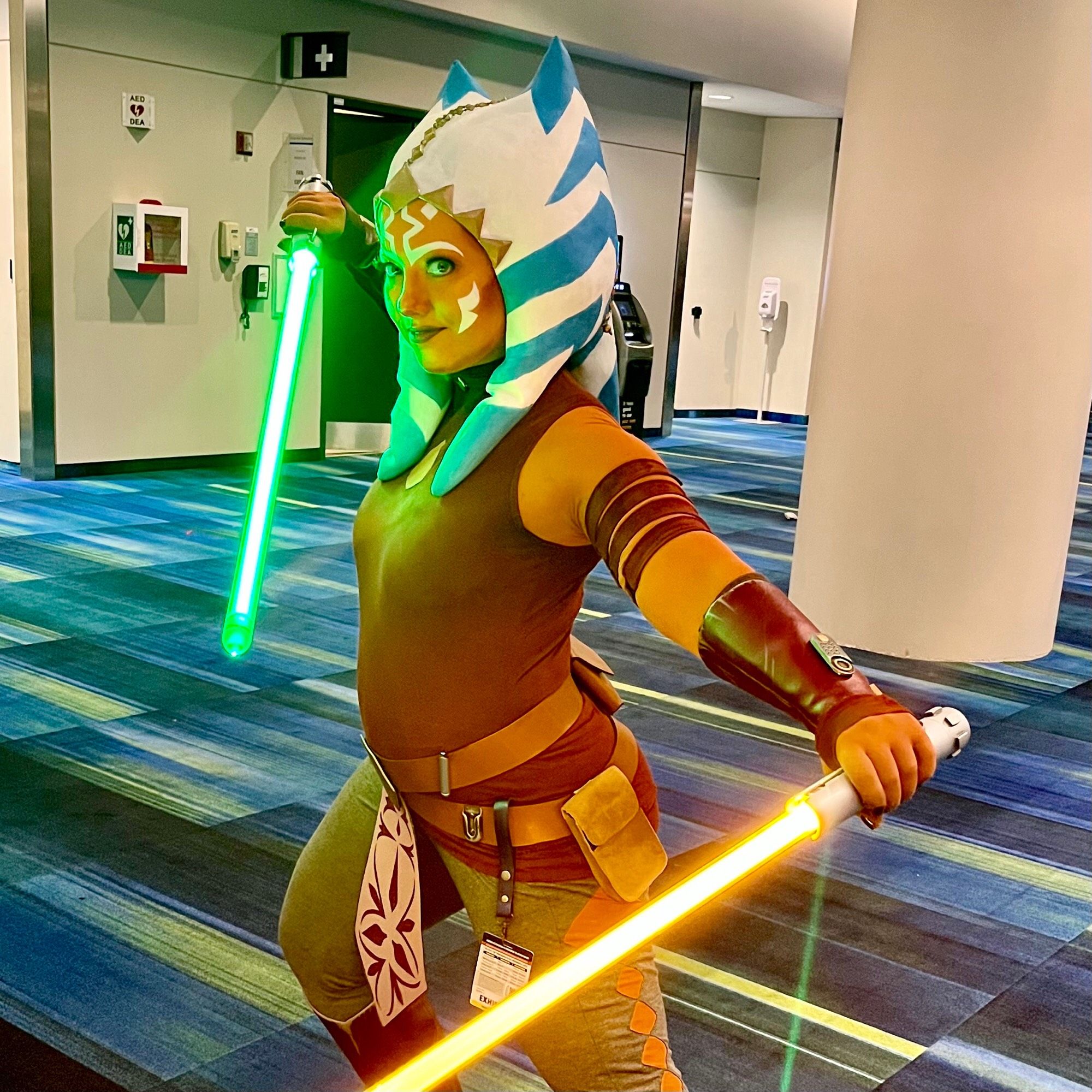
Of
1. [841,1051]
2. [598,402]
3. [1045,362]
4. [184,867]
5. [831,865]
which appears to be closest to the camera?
[598,402]

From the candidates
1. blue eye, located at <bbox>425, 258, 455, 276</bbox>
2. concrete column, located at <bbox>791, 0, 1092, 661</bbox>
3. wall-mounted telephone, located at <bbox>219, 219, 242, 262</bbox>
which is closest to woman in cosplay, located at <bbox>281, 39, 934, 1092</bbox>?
blue eye, located at <bbox>425, 258, 455, 276</bbox>

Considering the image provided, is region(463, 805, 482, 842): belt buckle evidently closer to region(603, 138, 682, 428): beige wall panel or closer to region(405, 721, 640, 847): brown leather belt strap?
region(405, 721, 640, 847): brown leather belt strap

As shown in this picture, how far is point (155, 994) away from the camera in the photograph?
2625mm

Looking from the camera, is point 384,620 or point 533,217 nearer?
point 533,217

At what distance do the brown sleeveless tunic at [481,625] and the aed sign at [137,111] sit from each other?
7.07 meters

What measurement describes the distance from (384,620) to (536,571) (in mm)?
221

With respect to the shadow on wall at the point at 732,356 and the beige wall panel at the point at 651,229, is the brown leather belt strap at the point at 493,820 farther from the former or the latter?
the shadow on wall at the point at 732,356

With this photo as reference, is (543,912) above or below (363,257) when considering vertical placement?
below

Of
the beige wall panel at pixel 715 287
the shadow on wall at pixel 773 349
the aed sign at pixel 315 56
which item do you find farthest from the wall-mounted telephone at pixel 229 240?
the shadow on wall at pixel 773 349

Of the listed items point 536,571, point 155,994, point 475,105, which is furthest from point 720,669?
point 155,994

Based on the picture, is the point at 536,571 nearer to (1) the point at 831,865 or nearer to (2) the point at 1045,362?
(1) the point at 831,865

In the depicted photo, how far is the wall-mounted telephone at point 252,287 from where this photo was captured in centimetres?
887

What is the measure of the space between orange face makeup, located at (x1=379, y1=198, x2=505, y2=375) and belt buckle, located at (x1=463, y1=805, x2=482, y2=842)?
534 mm

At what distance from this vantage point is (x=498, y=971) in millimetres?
1612
